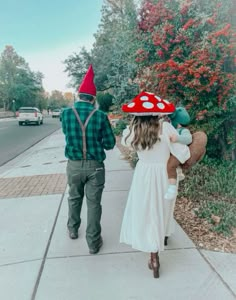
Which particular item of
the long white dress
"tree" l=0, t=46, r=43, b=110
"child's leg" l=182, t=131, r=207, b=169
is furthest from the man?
"tree" l=0, t=46, r=43, b=110

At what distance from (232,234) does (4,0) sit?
46.0 feet

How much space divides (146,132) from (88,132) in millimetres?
687

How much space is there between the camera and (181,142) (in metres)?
2.67

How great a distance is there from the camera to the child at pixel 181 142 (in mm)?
2623

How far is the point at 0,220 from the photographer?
4195 millimetres

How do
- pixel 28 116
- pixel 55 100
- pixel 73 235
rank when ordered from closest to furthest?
pixel 73 235 → pixel 28 116 → pixel 55 100

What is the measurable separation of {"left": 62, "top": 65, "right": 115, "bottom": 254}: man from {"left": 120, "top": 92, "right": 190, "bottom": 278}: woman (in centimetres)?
44

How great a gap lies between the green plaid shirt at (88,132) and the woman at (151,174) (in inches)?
15.8

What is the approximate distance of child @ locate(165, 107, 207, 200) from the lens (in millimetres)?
2623

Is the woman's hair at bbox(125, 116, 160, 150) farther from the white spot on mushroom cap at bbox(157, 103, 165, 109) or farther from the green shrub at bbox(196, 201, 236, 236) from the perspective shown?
the green shrub at bbox(196, 201, 236, 236)

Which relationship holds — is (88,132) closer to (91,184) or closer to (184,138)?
(91,184)

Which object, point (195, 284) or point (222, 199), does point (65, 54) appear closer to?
point (222, 199)

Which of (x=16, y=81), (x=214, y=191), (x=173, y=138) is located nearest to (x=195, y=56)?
(x=214, y=191)

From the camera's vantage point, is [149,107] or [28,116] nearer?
[149,107]
